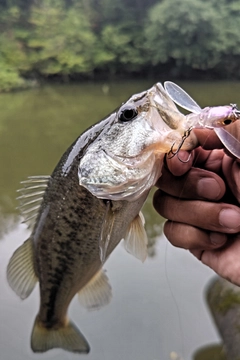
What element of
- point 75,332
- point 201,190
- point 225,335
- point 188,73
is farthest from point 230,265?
point 188,73

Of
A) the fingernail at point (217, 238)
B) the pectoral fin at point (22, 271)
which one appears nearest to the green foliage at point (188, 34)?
the pectoral fin at point (22, 271)

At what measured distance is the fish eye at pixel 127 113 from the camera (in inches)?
43.2

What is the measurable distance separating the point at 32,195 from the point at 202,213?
0.69m

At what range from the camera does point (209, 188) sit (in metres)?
1.29

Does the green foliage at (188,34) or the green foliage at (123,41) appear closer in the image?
the green foliage at (123,41)

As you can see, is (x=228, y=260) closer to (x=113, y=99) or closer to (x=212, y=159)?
(x=212, y=159)

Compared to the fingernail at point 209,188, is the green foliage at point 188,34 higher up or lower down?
higher up

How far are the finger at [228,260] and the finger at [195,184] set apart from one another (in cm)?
22

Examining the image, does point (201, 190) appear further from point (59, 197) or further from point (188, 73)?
point (188, 73)

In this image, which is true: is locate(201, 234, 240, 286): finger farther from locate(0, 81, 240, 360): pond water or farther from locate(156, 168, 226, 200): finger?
locate(0, 81, 240, 360): pond water

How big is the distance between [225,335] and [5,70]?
60.3 feet

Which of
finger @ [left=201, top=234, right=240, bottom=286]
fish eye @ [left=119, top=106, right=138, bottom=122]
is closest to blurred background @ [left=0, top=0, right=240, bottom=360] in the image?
finger @ [left=201, top=234, right=240, bottom=286]

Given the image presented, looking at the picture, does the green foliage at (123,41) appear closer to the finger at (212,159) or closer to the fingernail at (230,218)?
the finger at (212,159)

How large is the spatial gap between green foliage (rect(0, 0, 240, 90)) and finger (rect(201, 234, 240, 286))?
20338 mm
